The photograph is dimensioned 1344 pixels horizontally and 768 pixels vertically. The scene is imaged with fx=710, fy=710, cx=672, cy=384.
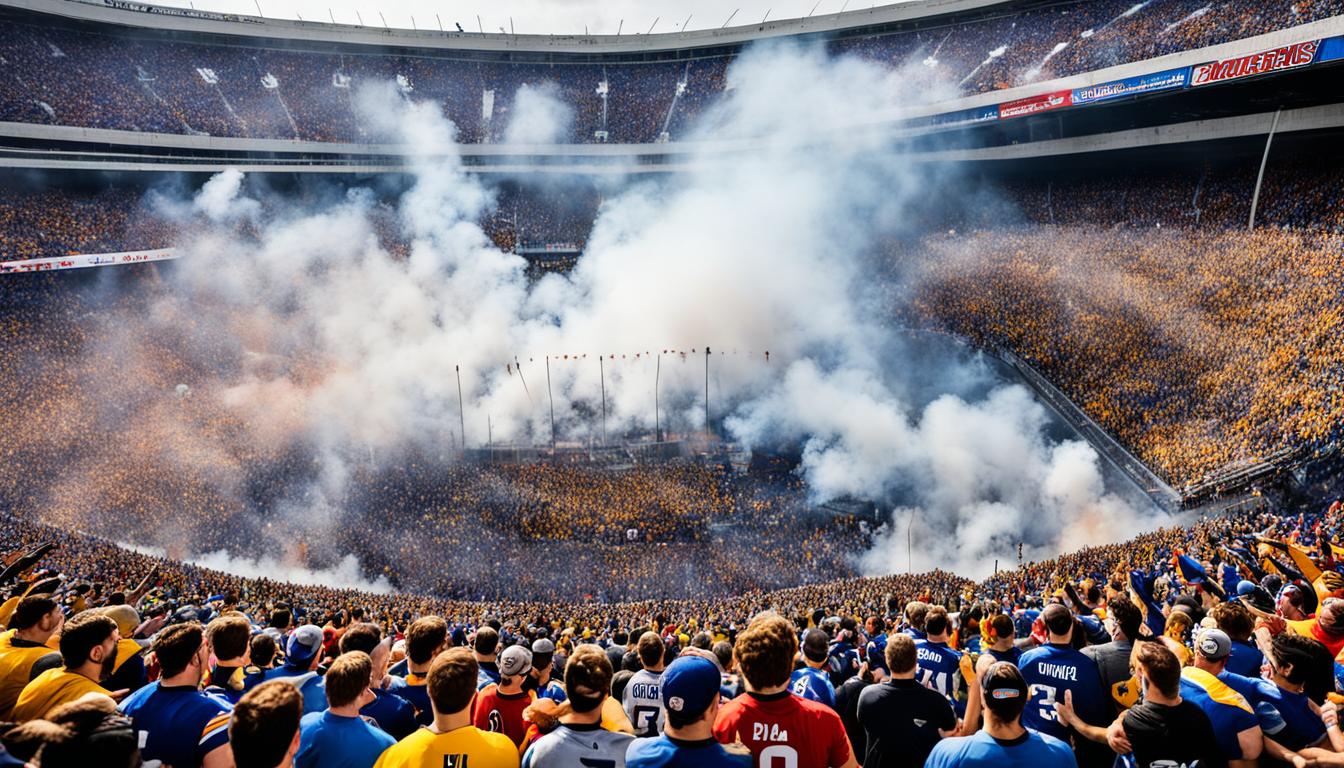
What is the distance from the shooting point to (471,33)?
41438mm

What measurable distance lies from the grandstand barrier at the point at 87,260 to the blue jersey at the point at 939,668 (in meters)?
31.1

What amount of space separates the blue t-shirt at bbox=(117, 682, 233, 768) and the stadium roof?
40.7 meters

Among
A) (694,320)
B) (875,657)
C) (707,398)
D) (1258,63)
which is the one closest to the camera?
(875,657)

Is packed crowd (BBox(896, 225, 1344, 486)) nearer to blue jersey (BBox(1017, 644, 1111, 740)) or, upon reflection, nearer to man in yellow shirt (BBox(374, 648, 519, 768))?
blue jersey (BBox(1017, 644, 1111, 740))

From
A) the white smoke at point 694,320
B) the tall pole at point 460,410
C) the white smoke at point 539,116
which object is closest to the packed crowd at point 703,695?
the white smoke at point 694,320

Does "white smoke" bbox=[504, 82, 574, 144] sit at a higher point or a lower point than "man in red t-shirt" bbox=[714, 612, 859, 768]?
higher

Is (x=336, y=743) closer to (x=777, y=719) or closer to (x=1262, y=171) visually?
(x=777, y=719)

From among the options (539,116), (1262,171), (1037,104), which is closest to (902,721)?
(1262,171)

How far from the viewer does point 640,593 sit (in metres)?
18.6

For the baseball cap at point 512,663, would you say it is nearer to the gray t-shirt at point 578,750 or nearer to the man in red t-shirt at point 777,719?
the gray t-shirt at point 578,750

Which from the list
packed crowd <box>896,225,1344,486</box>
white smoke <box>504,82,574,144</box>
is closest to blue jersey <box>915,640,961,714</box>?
packed crowd <box>896,225,1344,486</box>

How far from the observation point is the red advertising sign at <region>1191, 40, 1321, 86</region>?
66.0ft

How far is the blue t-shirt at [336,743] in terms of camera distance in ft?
8.69

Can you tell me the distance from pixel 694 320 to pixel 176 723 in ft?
90.6
